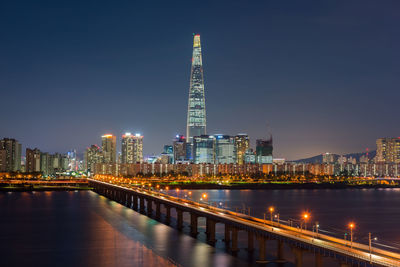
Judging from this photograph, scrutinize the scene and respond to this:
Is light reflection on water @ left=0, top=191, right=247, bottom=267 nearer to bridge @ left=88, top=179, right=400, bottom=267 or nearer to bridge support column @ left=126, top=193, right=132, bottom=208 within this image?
bridge @ left=88, top=179, right=400, bottom=267

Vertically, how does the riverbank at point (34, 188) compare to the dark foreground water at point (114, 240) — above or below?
below

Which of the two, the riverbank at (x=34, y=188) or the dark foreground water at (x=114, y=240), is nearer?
the dark foreground water at (x=114, y=240)

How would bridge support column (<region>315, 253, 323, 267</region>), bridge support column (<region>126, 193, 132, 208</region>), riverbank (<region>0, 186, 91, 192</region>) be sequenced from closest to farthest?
bridge support column (<region>315, 253, 323, 267</region>), bridge support column (<region>126, 193, 132, 208</region>), riverbank (<region>0, 186, 91, 192</region>)

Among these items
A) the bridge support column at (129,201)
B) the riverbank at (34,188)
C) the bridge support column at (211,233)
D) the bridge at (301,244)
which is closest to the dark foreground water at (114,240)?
the bridge support column at (211,233)

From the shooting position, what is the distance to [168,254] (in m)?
50.4

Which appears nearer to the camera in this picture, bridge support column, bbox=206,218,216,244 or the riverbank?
bridge support column, bbox=206,218,216,244

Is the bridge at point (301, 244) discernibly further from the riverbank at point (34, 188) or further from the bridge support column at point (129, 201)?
the riverbank at point (34, 188)

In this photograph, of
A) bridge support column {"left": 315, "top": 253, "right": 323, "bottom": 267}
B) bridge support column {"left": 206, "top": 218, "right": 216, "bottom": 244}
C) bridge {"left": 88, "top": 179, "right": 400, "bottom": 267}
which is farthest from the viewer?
bridge support column {"left": 206, "top": 218, "right": 216, "bottom": 244}

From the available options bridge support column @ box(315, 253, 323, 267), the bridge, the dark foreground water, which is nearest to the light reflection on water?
the dark foreground water

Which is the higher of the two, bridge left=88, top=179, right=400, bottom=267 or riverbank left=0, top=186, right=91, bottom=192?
bridge left=88, top=179, right=400, bottom=267

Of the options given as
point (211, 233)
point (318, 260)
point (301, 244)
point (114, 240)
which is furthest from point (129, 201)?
point (318, 260)

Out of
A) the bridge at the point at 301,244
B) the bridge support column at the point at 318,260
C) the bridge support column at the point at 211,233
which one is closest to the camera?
the bridge at the point at 301,244

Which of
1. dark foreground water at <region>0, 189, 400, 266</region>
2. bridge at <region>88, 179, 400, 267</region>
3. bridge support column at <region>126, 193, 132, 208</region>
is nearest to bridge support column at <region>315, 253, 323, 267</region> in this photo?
bridge at <region>88, 179, 400, 267</region>

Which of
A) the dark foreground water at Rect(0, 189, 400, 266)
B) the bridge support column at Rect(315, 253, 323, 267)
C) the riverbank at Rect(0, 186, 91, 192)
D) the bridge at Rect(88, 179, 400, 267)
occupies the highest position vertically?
the bridge at Rect(88, 179, 400, 267)
